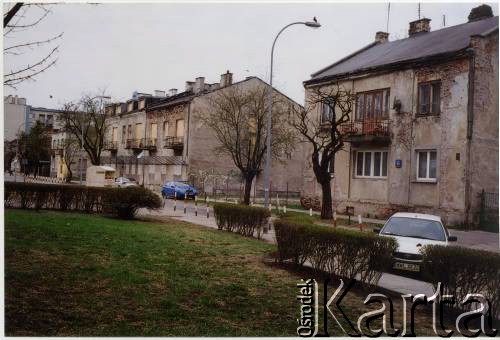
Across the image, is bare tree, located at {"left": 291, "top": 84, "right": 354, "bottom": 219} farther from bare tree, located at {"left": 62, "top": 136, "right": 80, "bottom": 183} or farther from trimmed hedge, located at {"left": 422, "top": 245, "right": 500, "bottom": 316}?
bare tree, located at {"left": 62, "top": 136, "right": 80, "bottom": 183}

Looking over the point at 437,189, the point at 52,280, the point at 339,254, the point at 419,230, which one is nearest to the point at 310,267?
the point at 339,254

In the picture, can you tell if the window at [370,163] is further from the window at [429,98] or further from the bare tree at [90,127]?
the bare tree at [90,127]

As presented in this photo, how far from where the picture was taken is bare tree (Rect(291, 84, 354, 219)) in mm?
17375

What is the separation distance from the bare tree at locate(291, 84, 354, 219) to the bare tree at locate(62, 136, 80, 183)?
27.4 ft

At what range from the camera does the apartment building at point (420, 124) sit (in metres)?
12.9

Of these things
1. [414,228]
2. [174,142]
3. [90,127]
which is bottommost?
[414,228]

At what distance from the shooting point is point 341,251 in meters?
7.74

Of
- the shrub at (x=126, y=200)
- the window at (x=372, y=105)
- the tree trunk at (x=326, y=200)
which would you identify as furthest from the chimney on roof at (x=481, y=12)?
the shrub at (x=126, y=200)

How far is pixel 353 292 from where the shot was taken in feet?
23.7

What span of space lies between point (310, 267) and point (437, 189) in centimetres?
812

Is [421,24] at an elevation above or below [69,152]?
above

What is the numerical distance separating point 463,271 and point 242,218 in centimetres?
771

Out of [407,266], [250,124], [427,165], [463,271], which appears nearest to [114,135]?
[250,124]

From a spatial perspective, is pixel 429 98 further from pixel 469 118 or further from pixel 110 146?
pixel 110 146
